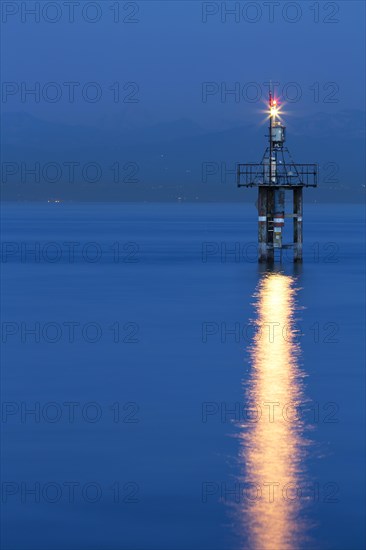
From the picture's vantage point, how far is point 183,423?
82.9ft

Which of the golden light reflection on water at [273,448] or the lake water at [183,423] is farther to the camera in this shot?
the lake water at [183,423]

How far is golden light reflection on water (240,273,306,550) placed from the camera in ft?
56.7

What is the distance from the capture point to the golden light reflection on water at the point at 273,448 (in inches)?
681

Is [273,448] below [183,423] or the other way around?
below

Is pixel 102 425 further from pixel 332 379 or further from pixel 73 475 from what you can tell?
pixel 332 379

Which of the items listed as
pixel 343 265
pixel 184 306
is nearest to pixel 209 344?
pixel 184 306

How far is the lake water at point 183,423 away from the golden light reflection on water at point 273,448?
5 centimetres

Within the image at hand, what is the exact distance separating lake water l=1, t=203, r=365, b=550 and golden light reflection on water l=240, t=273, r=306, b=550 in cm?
5

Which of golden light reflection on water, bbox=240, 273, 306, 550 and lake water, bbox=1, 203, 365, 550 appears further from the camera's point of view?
lake water, bbox=1, 203, 365, 550

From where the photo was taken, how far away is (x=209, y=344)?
39.2 metres

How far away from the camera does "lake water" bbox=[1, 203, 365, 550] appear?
1762 centimetres

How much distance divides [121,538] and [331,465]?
600cm

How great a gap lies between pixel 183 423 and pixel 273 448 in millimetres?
3357

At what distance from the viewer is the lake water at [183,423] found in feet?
57.8
